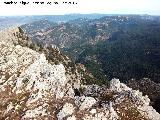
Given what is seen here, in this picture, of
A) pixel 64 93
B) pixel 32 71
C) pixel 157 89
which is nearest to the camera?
pixel 64 93

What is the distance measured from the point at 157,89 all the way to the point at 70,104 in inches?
3780

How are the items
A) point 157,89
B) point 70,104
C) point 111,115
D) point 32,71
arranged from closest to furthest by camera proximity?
point 111,115, point 70,104, point 32,71, point 157,89

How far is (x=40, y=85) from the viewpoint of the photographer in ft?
230

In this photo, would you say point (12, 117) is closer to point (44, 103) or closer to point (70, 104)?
point (44, 103)

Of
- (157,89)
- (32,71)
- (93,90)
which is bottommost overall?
(157,89)

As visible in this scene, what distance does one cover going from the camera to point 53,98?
66312 mm

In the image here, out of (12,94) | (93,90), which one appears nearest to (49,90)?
(12,94)

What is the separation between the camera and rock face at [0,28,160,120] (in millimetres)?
58844

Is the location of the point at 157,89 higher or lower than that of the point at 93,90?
lower

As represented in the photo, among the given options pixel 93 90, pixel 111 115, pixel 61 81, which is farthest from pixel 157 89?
pixel 111 115

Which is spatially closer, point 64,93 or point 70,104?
Result: point 70,104

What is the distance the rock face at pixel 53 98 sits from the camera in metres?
58.8

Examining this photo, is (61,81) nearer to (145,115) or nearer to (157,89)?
(145,115)

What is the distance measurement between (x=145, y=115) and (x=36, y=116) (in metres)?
21.2
